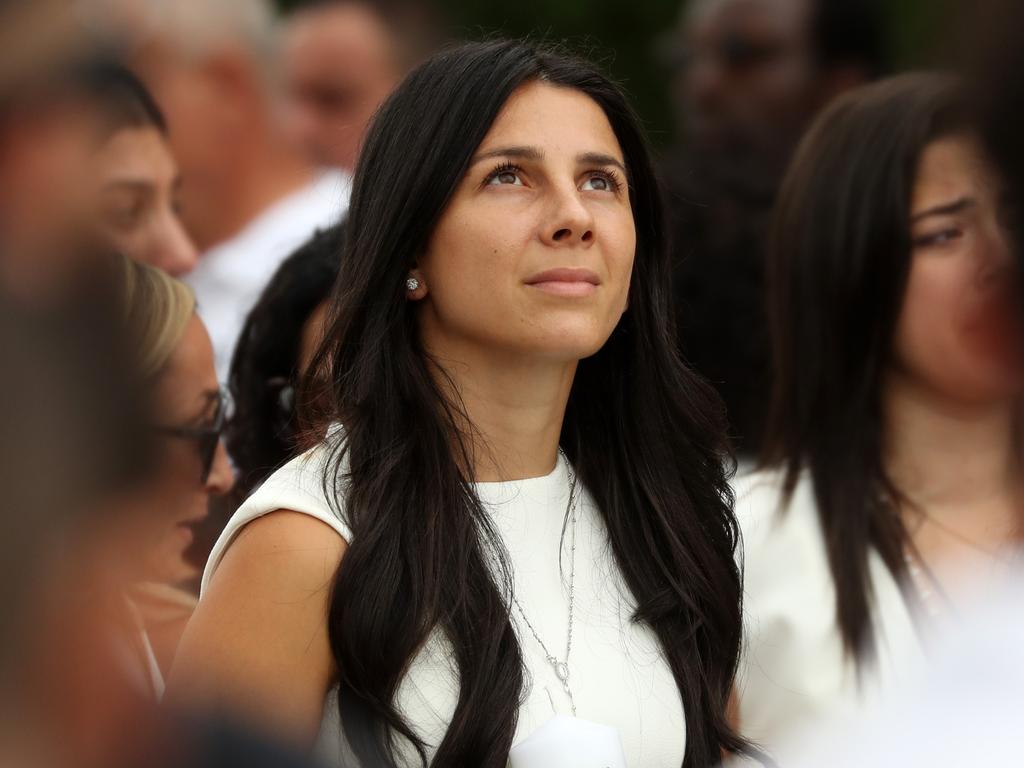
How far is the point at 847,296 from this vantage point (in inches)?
142

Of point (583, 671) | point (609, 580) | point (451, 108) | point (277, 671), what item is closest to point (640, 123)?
point (451, 108)

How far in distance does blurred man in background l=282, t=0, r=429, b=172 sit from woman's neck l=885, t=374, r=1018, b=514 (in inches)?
103

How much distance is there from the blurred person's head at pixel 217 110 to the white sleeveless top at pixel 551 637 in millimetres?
2423

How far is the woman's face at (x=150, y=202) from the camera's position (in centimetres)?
360

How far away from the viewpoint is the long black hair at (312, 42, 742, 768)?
241 centimetres

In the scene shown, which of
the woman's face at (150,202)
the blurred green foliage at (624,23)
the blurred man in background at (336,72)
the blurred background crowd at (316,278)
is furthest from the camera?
the blurred green foliage at (624,23)

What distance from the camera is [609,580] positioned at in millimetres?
2777

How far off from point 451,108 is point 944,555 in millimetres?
1621

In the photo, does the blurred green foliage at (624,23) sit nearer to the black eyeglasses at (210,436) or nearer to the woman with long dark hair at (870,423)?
the woman with long dark hair at (870,423)

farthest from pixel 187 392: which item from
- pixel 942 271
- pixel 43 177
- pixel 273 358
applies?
pixel 43 177

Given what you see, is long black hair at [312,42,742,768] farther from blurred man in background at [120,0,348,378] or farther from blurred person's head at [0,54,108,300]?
blurred man in background at [120,0,348,378]

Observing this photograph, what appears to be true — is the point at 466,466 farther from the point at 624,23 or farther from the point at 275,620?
the point at 624,23

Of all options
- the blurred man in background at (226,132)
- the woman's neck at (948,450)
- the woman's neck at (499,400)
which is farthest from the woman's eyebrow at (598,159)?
the blurred man in background at (226,132)

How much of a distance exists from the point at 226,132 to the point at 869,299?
237 centimetres
